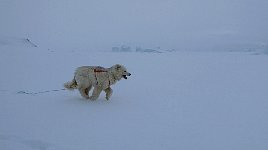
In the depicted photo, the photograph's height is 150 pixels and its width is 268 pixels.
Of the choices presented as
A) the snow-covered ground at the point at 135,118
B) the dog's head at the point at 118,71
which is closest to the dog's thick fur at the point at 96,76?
the dog's head at the point at 118,71

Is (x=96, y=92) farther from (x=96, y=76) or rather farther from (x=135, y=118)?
(x=135, y=118)

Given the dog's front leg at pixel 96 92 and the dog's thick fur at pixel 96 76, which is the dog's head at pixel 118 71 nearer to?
the dog's thick fur at pixel 96 76

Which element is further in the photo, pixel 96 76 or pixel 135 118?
pixel 96 76

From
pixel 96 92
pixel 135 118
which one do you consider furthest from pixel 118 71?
pixel 135 118

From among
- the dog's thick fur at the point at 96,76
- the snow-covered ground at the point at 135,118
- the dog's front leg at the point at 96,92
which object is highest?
the dog's thick fur at the point at 96,76

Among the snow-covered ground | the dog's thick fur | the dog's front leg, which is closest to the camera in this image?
the snow-covered ground

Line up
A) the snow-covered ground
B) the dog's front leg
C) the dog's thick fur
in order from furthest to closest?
the dog's front leg → the dog's thick fur → the snow-covered ground

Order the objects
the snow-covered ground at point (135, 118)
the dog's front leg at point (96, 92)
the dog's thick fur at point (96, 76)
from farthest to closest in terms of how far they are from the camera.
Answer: the dog's front leg at point (96, 92), the dog's thick fur at point (96, 76), the snow-covered ground at point (135, 118)

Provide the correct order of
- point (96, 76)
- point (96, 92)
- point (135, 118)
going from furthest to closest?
point (96, 92)
point (96, 76)
point (135, 118)

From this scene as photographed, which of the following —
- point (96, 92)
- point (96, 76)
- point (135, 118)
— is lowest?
point (135, 118)

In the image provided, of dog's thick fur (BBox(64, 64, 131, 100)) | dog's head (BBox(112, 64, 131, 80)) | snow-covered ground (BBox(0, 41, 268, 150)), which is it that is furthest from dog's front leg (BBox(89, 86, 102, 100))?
dog's head (BBox(112, 64, 131, 80))

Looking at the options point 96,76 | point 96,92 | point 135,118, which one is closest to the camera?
point 135,118

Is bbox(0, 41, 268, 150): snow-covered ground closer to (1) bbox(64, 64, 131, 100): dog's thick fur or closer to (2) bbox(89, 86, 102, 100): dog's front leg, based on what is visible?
(2) bbox(89, 86, 102, 100): dog's front leg

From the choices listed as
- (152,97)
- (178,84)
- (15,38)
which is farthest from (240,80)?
(15,38)
